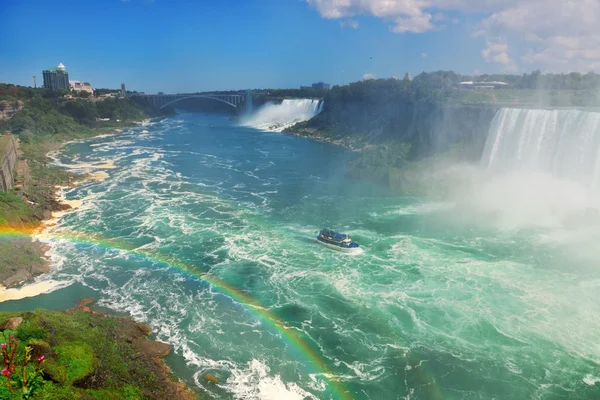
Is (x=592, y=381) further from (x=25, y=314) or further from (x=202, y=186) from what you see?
(x=202, y=186)

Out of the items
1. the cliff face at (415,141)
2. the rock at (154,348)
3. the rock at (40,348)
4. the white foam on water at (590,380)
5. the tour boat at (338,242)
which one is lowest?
the white foam on water at (590,380)

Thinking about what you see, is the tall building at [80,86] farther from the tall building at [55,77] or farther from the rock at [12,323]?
the rock at [12,323]

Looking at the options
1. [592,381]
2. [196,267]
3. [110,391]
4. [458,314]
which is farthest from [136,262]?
[592,381]

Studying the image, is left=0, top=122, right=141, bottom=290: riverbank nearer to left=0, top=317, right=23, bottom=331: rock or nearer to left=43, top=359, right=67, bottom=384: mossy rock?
left=0, top=317, right=23, bottom=331: rock

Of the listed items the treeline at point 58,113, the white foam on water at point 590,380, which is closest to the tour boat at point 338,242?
the white foam on water at point 590,380

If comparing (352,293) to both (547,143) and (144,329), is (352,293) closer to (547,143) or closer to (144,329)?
(144,329)

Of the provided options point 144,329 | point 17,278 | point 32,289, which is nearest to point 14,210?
point 17,278

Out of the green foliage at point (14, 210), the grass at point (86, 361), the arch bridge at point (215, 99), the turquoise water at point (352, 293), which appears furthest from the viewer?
the arch bridge at point (215, 99)
